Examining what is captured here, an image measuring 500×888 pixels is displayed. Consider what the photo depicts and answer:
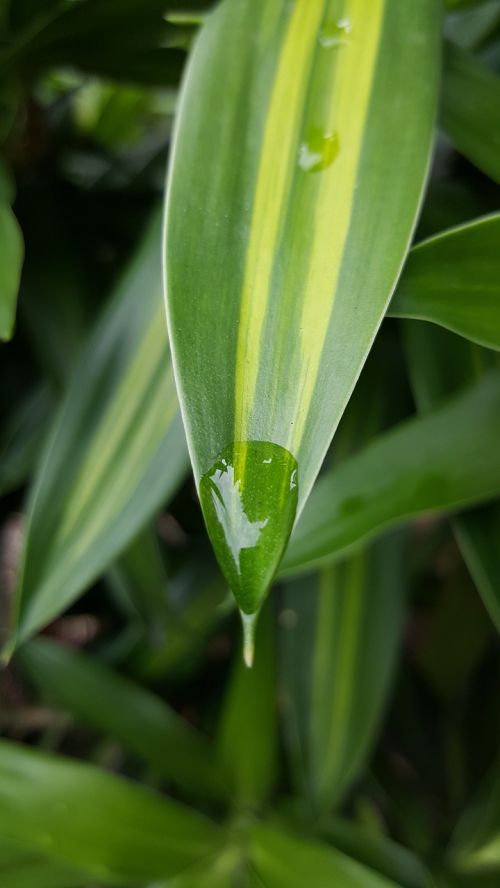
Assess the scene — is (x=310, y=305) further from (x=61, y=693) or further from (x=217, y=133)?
(x=61, y=693)

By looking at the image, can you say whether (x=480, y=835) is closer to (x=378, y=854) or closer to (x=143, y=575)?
(x=378, y=854)

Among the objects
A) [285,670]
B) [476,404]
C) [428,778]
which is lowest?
[428,778]

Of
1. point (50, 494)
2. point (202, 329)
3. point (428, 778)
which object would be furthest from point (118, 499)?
point (428, 778)

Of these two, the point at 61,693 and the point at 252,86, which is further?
the point at 61,693

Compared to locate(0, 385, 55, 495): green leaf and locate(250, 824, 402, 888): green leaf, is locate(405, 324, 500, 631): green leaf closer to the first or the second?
locate(250, 824, 402, 888): green leaf

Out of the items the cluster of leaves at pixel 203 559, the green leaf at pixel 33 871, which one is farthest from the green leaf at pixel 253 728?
the green leaf at pixel 33 871

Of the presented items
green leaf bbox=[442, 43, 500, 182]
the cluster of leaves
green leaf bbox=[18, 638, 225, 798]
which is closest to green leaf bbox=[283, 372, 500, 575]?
the cluster of leaves

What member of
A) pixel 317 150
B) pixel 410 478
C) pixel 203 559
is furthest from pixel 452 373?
pixel 203 559

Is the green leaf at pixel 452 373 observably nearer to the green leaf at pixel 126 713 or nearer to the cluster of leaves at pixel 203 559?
the cluster of leaves at pixel 203 559
